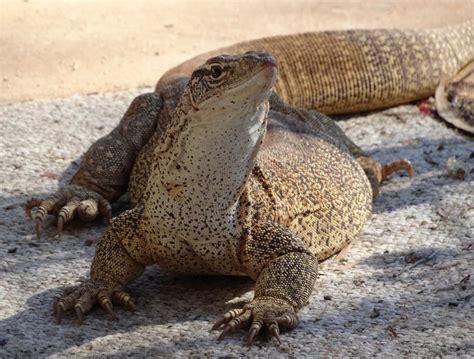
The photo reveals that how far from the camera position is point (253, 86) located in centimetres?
415

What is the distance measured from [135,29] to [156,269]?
17.5 feet

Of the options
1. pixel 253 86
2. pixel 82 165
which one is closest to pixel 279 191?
pixel 253 86

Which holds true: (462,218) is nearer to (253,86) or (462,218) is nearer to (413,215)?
(413,215)

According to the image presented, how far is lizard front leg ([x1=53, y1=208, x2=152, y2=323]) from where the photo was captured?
4820 mm

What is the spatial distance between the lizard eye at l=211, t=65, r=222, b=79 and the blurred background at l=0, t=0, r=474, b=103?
448 cm

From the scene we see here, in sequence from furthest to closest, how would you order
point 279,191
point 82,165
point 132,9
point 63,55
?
point 132,9
point 63,55
point 82,165
point 279,191

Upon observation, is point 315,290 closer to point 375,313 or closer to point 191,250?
point 375,313

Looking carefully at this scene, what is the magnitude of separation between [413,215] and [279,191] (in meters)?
1.31

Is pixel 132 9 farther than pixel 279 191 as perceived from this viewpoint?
Yes

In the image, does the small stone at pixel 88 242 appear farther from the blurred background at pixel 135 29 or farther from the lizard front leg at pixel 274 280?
the blurred background at pixel 135 29

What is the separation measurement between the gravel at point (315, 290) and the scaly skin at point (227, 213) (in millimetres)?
137

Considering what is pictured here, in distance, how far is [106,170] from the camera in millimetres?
6430

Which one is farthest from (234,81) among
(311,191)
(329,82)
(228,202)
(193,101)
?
(329,82)

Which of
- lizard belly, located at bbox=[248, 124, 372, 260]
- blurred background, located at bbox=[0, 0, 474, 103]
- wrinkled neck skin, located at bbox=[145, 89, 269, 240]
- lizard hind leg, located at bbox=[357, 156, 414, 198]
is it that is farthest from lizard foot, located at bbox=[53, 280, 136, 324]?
blurred background, located at bbox=[0, 0, 474, 103]
